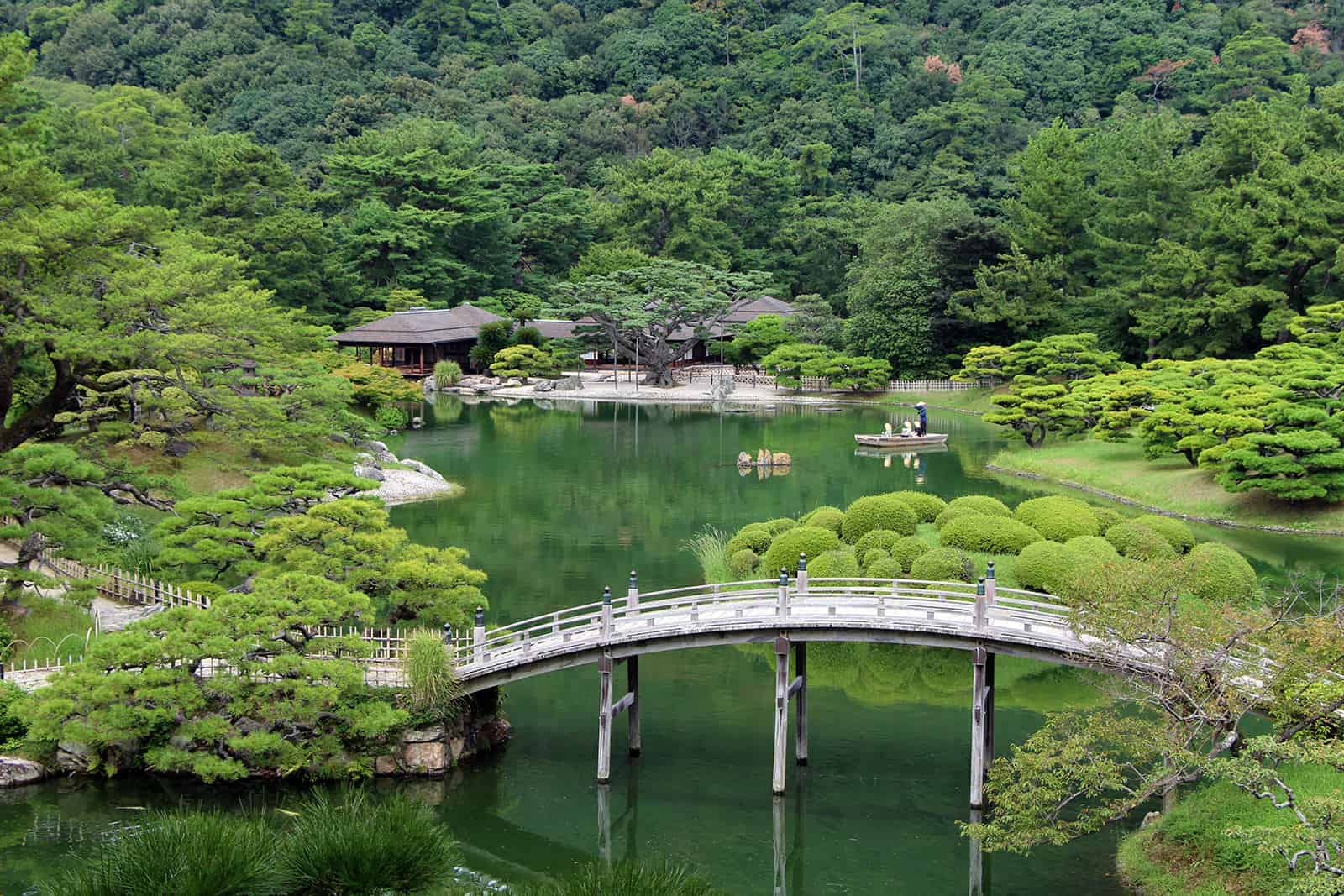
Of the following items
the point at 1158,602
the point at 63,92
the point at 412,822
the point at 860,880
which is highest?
the point at 63,92

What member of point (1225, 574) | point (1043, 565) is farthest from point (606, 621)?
point (1225, 574)

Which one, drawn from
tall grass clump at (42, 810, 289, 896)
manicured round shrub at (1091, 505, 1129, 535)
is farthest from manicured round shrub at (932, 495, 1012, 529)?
tall grass clump at (42, 810, 289, 896)

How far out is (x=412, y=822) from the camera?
46.9 ft

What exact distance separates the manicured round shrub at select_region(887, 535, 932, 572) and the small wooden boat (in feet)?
65.4

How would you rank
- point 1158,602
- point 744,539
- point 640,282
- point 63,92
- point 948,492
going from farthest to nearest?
point 63,92 < point 640,282 < point 948,492 < point 744,539 < point 1158,602

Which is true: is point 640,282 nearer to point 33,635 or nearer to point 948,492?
point 948,492

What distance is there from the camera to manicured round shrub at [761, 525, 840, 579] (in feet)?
91.9

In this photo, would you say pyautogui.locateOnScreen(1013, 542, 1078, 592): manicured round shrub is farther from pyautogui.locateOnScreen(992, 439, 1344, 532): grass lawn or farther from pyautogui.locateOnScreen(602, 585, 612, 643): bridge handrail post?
pyautogui.locateOnScreen(992, 439, 1344, 532): grass lawn

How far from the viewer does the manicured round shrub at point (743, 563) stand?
29125 mm

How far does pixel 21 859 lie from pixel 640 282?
52.6 meters

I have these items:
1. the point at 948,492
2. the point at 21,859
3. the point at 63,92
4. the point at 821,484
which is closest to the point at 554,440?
the point at 821,484

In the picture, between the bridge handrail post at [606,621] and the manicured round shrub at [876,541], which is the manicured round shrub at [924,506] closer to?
the manicured round shrub at [876,541]

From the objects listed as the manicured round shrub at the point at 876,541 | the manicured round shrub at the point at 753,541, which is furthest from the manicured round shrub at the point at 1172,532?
the manicured round shrub at the point at 753,541

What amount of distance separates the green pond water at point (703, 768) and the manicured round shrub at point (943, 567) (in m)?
1.53
